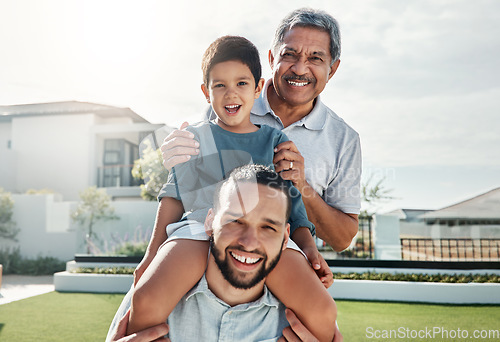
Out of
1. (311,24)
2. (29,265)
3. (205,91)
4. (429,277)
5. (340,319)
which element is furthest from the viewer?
(29,265)

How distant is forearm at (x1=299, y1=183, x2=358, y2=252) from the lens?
190 cm

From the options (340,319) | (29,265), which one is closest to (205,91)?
(340,319)

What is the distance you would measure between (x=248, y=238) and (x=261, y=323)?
35cm

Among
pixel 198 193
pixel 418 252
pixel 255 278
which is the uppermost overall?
pixel 198 193

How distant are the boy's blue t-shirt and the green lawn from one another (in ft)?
15.5

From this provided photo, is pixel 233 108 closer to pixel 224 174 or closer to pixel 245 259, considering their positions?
pixel 224 174

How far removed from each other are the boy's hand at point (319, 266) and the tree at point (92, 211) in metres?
13.5

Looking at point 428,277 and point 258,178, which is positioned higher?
point 258,178

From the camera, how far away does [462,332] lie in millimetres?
6062

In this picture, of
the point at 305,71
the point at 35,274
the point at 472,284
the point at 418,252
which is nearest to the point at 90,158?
the point at 35,274

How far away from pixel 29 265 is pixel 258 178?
1407cm

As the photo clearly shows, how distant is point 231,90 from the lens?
162 centimetres

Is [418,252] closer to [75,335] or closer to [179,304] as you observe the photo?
[75,335]

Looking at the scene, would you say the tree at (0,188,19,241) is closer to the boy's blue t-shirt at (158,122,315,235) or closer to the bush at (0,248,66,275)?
the bush at (0,248,66,275)
